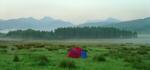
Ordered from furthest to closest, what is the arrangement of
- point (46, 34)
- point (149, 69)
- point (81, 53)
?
point (46, 34) < point (81, 53) < point (149, 69)

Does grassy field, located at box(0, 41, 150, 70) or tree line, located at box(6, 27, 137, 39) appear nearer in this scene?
grassy field, located at box(0, 41, 150, 70)

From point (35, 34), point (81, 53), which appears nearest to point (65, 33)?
point (35, 34)

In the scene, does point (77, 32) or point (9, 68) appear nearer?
point (9, 68)

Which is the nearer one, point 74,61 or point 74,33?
point 74,61

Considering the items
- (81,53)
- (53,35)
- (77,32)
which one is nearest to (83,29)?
(77,32)

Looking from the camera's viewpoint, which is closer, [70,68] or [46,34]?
[70,68]

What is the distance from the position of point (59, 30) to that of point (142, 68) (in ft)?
566

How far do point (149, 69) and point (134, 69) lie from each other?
1154mm

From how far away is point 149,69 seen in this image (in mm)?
A: 20906

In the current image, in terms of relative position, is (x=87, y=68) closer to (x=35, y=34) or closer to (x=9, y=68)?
(x=9, y=68)

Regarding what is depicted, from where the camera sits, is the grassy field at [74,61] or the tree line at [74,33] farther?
the tree line at [74,33]

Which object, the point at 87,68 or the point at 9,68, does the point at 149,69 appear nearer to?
the point at 87,68

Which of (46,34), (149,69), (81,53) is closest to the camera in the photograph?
(149,69)

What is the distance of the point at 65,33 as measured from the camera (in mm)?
193250
